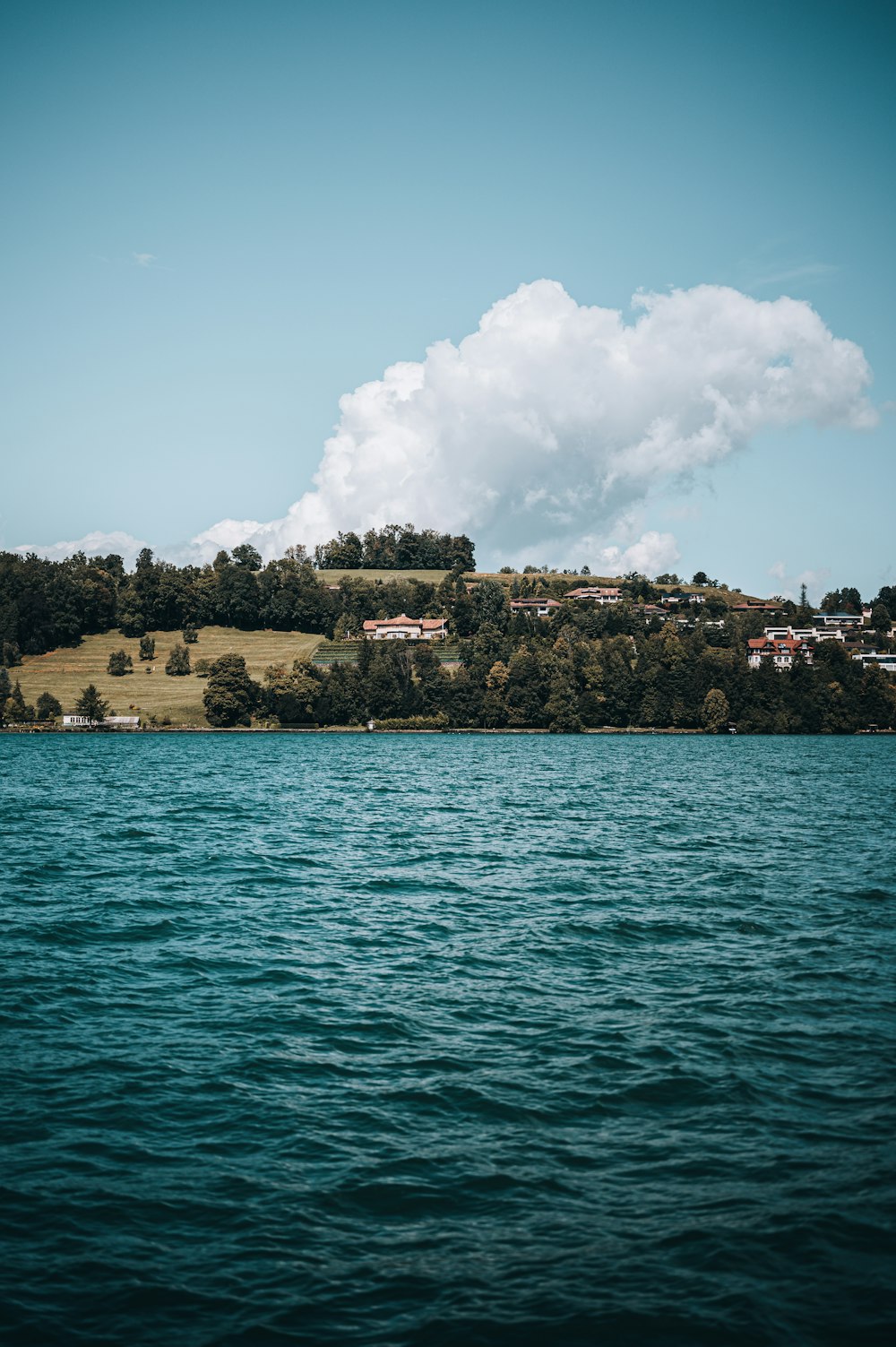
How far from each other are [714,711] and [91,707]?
4479 inches

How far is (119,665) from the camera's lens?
19325 cm

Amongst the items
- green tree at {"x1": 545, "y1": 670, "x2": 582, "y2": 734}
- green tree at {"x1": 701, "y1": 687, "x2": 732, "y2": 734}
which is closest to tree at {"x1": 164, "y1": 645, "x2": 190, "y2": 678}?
green tree at {"x1": 545, "y1": 670, "x2": 582, "y2": 734}

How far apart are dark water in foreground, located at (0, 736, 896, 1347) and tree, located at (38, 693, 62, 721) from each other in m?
143

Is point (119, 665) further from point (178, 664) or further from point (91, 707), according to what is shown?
point (91, 707)

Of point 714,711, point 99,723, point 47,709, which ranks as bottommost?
point 99,723

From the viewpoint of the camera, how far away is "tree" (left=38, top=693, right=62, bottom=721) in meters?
170

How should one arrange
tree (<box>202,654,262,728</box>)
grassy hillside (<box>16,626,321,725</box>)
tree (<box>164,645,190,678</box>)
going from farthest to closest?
1. tree (<box>164,645,190,678</box>)
2. grassy hillside (<box>16,626,321,725</box>)
3. tree (<box>202,654,262,728</box>)

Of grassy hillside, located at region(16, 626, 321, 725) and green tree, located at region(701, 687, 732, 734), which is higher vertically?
grassy hillside, located at region(16, 626, 321, 725)

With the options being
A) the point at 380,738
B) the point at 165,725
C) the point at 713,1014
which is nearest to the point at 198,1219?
the point at 713,1014

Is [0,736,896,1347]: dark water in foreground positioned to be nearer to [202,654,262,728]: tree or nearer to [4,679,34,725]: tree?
[202,654,262,728]: tree

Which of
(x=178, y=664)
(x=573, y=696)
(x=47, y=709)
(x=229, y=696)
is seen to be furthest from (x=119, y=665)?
(x=573, y=696)

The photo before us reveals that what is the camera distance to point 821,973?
74.9ft

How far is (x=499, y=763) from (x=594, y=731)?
83796 millimetres

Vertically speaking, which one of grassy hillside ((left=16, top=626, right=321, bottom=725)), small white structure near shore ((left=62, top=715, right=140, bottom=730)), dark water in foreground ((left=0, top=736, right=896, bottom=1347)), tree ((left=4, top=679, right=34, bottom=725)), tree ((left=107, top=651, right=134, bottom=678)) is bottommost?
dark water in foreground ((left=0, top=736, right=896, bottom=1347))
